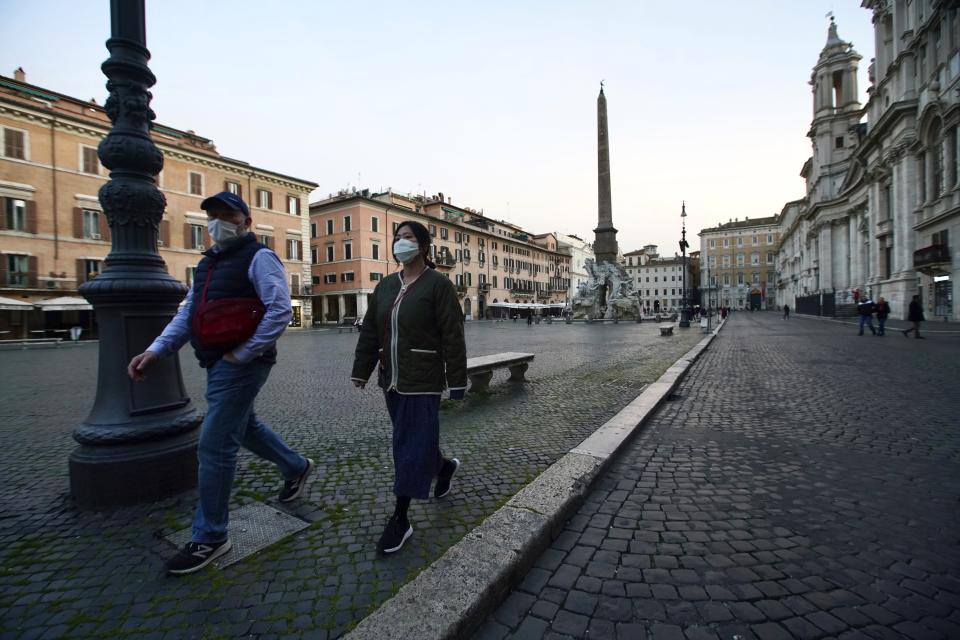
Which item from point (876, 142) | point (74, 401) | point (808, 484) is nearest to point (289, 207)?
point (74, 401)

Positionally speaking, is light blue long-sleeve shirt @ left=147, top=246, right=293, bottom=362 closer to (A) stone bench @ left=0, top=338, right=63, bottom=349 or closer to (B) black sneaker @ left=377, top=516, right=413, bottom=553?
(B) black sneaker @ left=377, top=516, right=413, bottom=553

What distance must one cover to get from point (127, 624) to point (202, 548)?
436 millimetres

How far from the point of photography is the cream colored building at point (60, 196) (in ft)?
81.6

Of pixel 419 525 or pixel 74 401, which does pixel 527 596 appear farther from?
pixel 74 401

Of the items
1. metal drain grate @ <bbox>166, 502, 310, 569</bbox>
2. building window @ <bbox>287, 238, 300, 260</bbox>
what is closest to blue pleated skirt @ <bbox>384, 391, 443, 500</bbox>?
metal drain grate @ <bbox>166, 502, 310, 569</bbox>

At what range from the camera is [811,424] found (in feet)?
17.0

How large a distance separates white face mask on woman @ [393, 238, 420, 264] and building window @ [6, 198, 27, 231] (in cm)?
3320

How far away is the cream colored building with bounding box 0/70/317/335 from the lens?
81.6ft

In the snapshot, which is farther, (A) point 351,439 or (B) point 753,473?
(A) point 351,439

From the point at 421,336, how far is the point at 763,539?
7.46 feet

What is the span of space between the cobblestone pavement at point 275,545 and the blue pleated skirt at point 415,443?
1.11 ft

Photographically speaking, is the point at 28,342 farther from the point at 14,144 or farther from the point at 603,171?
the point at 603,171

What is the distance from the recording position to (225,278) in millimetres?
2477

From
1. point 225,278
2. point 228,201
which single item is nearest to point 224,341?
point 225,278
